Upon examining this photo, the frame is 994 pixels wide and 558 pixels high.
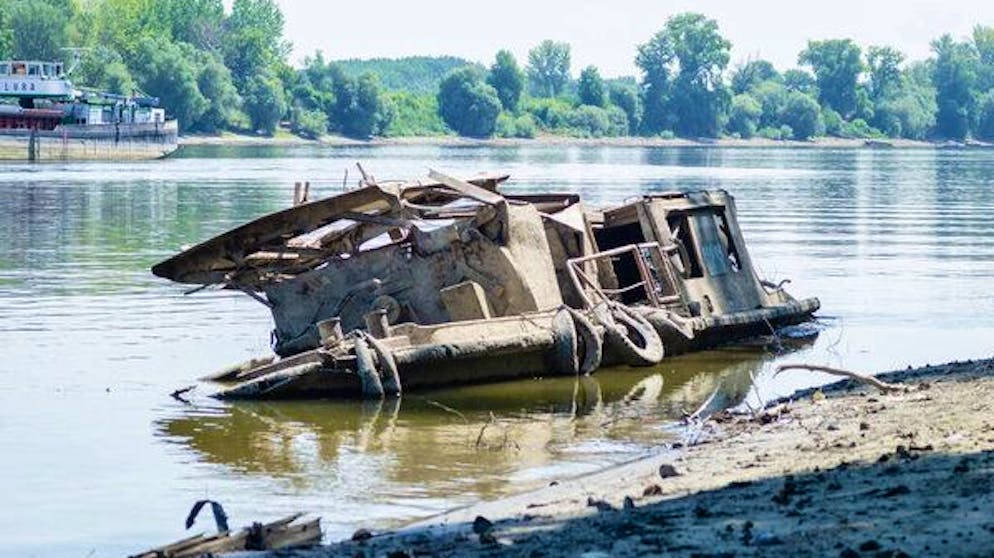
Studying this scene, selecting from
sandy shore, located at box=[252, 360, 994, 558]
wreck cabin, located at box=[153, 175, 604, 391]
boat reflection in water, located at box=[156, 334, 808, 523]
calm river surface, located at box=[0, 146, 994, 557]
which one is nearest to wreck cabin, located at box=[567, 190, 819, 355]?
calm river surface, located at box=[0, 146, 994, 557]

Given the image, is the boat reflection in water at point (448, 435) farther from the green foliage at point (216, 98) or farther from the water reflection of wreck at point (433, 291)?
the green foliage at point (216, 98)

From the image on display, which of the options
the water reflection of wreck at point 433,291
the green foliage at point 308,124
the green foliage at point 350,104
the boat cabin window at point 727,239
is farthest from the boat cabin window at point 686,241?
the green foliage at point 350,104

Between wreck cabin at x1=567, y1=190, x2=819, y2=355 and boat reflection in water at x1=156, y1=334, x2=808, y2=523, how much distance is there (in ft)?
4.69

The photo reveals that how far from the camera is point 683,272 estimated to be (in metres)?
26.7

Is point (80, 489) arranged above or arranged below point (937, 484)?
below

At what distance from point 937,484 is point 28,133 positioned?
99.7m

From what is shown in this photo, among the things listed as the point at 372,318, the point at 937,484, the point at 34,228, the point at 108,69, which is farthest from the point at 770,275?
the point at 108,69

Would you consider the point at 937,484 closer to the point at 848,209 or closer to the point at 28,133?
the point at 848,209

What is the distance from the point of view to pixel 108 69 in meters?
159

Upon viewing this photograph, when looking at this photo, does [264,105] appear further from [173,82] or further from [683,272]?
[683,272]

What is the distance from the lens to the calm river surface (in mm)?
16250

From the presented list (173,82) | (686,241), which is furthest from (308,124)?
(686,241)

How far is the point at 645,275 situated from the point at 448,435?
6.57m

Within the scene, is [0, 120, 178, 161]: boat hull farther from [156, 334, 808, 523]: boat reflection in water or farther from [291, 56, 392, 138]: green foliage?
[156, 334, 808, 523]: boat reflection in water
